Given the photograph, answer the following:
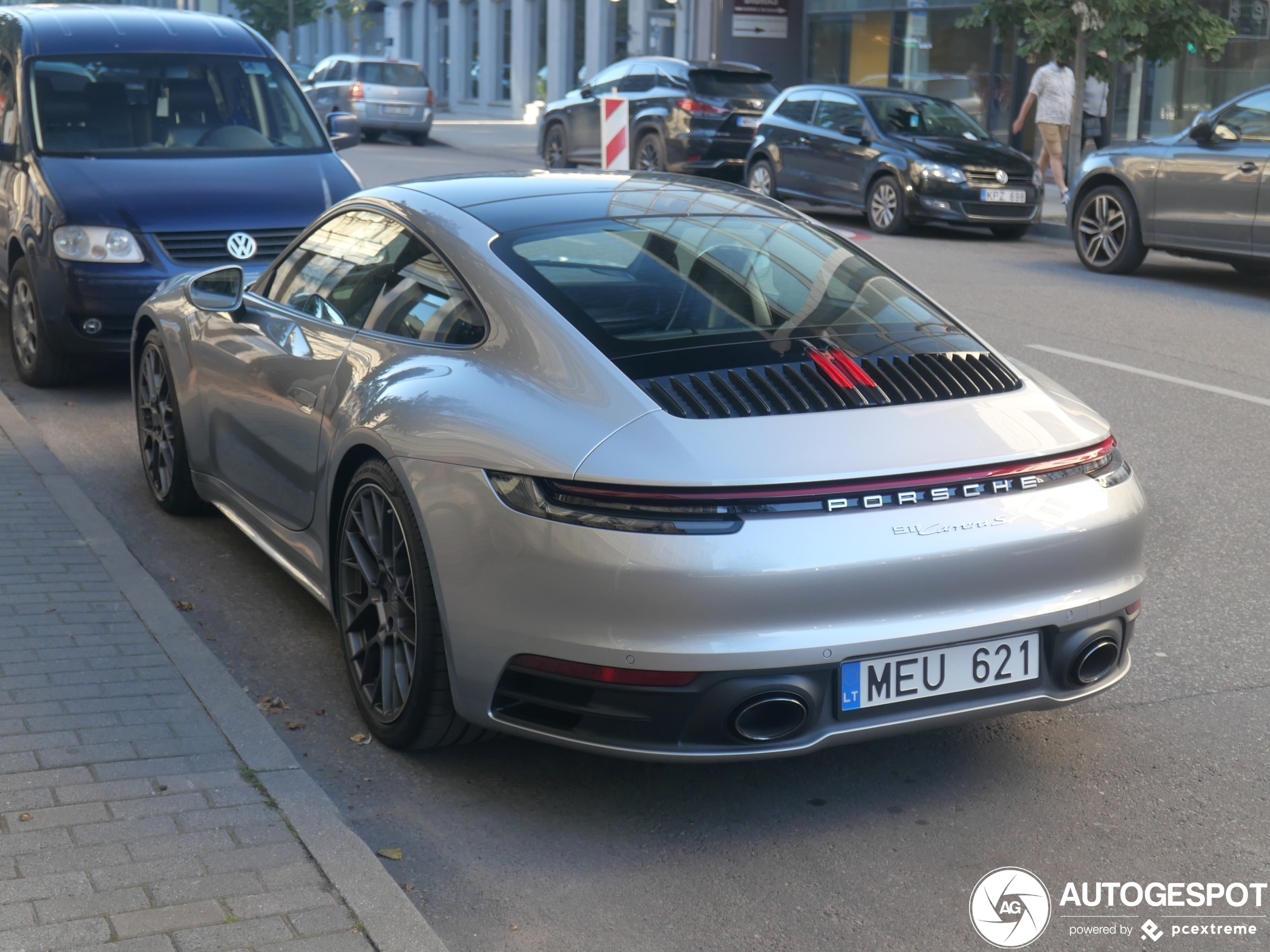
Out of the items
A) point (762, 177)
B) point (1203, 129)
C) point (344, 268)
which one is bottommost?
point (762, 177)

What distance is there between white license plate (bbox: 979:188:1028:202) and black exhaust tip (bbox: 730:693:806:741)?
13.6m

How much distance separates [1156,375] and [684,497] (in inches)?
252

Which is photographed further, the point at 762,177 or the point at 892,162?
the point at 762,177

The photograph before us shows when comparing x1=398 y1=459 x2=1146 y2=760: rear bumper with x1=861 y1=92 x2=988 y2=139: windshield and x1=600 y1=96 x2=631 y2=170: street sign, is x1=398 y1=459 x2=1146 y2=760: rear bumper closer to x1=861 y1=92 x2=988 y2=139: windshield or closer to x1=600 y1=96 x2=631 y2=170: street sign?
x1=600 y1=96 x2=631 y2=170: street sign

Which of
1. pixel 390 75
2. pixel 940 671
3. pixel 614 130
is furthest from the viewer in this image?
pixel 390 75

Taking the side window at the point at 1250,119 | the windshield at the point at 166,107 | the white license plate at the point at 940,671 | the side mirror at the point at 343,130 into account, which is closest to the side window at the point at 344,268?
the white license plate at the point at 940,671

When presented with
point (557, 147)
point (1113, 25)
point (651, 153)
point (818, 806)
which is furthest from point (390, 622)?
point (557, 147)

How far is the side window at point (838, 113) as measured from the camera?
17.3 meters

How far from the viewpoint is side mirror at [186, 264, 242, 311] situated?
16.5 feet

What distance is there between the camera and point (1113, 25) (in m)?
16.6

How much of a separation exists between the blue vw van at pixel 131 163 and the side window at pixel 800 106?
372 inches

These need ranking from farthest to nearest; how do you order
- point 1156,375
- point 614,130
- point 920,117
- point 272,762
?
1. point 920,117
2. point 614,130
3. point 1156,375
4. point 272,762

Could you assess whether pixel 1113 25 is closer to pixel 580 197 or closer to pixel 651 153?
pixel 651 153

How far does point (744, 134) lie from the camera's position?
20.7 meters
